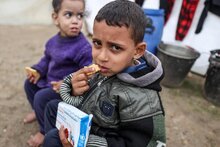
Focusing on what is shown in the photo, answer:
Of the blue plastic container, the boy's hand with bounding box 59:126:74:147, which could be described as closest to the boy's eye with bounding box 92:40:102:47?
the boy's hand with bounding box 59:126:74:147

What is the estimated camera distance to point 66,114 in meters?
1.52

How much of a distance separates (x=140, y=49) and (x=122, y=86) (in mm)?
217

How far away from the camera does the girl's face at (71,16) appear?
2189mm

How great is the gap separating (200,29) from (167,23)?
0.54 metres

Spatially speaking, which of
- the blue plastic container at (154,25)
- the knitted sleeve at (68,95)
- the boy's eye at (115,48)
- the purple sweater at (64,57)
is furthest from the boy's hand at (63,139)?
the blue plastic container at (154,25)

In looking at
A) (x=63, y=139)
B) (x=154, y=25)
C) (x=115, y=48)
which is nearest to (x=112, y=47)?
(x=115, y=48)

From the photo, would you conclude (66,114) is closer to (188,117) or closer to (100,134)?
(100,134)

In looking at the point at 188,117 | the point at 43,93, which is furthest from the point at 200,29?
the point at 43,93

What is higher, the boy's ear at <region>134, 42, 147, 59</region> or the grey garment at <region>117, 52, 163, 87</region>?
the boy's ear at <region>134, 42, 147, 59</region>

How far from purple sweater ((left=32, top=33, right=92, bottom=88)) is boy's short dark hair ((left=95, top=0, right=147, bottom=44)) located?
79 centimetres

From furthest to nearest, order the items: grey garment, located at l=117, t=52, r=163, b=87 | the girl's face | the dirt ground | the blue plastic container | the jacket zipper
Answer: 1. the blue plastic container
2. the dirt ground
3. the girl's face
4. the jacket zipper
5. grey garment, located at l=117, t=52, r=163, b=87

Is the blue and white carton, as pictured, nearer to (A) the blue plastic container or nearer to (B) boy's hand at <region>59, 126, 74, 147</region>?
(B) boy's hand at <region>59, 126, 74, 147</region>

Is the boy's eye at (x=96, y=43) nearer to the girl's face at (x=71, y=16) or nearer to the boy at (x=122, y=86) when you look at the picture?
the boy at (x=122, y=86)

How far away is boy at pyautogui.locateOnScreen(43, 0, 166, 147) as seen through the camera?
140 centimetres
